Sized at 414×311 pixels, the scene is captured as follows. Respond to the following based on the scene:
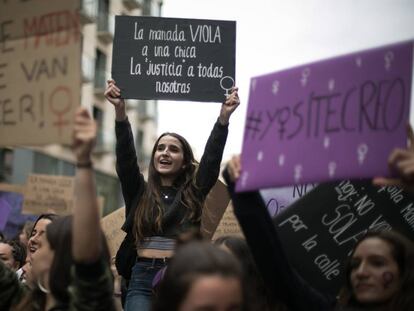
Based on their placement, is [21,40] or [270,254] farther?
[21,40]

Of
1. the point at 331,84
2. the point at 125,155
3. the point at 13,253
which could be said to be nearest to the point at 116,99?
the point at 125,155

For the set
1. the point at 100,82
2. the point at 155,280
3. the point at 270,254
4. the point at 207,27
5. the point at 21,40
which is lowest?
the point at 155,280

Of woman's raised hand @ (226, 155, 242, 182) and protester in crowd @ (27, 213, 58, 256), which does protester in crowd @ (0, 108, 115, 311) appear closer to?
woman's raised hand @ (226, 155, 242, 182)

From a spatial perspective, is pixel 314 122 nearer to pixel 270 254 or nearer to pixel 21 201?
pixel 270 254

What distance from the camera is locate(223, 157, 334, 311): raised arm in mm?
2768

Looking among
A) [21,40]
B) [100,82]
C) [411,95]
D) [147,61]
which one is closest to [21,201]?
[147,61]

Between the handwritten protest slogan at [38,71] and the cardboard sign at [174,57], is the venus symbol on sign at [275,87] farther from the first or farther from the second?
the cardboard sign at [174,57]

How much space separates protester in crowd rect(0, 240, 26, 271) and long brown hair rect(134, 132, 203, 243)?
0.90m

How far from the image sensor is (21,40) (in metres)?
3.19

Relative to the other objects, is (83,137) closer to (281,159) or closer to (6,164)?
(281,159)

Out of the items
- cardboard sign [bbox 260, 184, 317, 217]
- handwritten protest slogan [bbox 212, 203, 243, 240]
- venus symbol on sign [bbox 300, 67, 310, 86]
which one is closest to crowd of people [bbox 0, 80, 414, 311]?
venus symbol on sign [bbox 300, 67, 310, 86]

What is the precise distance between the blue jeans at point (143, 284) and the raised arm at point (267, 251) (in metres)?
1.18

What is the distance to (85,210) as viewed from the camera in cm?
232

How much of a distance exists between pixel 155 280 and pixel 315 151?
5.15ft
